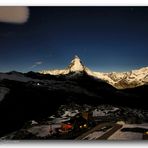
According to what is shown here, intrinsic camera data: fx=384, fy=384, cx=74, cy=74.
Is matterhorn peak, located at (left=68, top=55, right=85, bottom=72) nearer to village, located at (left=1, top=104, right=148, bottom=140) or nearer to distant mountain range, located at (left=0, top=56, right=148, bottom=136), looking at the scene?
distant mountain range, located at (left=0, top=56, right=148, bottom=136)

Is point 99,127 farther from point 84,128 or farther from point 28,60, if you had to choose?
point 28,60

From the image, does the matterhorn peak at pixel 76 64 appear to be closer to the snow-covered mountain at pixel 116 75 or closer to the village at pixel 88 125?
the snow-covered mountain at pixel 116 75

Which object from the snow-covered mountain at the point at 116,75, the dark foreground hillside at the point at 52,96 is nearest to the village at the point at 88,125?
the dark foreground hillside at the point at 52,96

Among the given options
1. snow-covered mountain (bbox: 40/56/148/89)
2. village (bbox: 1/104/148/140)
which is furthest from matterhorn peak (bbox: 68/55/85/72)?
village (bbox: 1/104/148/140)

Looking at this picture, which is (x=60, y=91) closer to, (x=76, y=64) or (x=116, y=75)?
(x=76, y=64)

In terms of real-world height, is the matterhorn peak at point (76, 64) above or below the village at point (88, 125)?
above

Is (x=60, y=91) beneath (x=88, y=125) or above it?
above

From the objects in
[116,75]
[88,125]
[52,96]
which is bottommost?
[88,125]

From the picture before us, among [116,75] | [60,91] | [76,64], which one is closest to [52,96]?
[60,91]

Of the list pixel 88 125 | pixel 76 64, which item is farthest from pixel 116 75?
pixel 88 125
